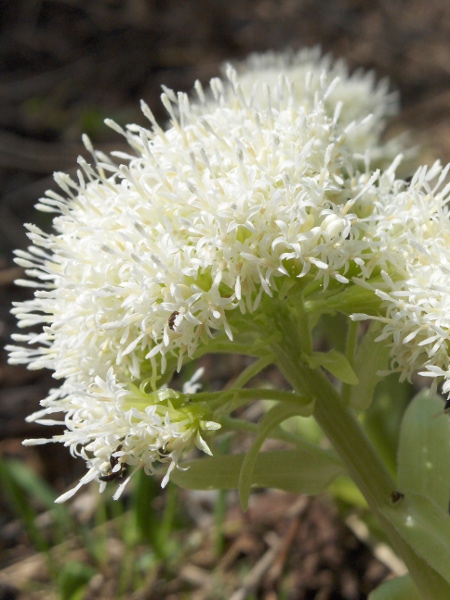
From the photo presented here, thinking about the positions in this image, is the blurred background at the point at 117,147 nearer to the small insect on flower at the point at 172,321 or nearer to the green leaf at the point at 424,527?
the green leaf at the point at 424,527

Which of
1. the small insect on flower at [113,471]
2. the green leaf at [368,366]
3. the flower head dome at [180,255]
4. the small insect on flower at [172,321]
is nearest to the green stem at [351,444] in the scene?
the green leaf at [368,366]

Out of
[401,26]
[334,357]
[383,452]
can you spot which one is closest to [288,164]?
[334,357]

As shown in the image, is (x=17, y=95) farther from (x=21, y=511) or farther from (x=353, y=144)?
(x=21, y=511)

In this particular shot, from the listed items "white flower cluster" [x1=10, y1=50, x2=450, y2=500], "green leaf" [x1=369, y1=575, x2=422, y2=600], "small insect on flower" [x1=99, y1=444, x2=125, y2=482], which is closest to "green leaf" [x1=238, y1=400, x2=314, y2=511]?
"white flower cluster" [x1=10, y1=50, x2=450, y2=500]

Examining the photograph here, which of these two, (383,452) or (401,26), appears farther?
(401,26)

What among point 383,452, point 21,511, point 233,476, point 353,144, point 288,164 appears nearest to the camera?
point 288,164

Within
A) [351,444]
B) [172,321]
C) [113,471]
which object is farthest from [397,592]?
[172,321]
